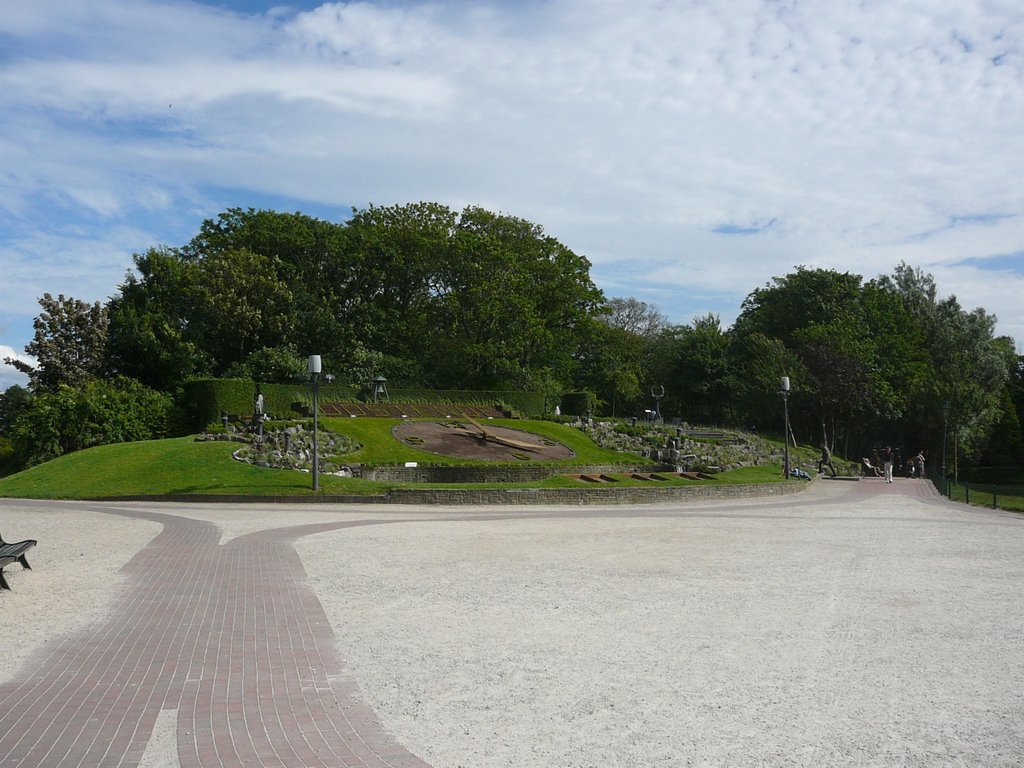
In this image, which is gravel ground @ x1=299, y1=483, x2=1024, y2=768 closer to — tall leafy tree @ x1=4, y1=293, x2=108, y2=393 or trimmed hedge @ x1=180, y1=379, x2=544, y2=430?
trimmed hedge @ x1=180, y1=379, x2=544, y2=430

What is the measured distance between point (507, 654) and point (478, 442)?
2929cm

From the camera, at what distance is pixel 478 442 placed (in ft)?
121

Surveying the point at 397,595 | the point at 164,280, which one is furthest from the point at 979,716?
the point at 164,280

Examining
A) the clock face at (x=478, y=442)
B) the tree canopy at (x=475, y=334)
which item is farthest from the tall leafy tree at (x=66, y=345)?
the clock face at (x=478, y=442)

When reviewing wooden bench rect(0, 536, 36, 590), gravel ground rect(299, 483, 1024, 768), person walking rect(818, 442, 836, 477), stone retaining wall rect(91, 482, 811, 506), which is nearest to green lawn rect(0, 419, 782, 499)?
stone retaining wall rect(91, 482, 811, 506)

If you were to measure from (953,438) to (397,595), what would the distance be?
199ft

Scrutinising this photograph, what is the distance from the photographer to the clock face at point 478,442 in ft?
115

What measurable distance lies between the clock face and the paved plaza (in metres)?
19.4

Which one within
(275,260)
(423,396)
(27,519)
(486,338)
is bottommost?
(27,519)

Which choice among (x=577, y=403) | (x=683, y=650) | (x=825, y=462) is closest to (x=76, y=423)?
(x=577, y=403)

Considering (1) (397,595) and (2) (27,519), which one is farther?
(2) (27,519)

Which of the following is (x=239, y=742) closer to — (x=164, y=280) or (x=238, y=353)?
(x=238, y=353)

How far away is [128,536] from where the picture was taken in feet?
52.5

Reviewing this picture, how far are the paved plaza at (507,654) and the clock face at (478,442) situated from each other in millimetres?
19419
